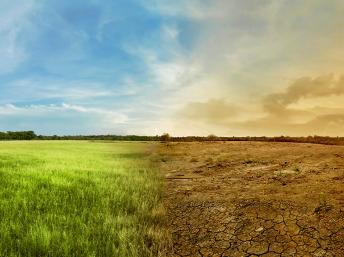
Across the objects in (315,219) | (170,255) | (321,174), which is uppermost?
(321,174)

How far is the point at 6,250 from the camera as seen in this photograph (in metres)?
5.55

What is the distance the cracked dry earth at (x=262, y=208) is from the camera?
5.62 m

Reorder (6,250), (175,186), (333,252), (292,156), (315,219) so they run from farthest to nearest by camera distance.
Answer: (292,156) → (175,186) → (315,219) → (6,250) → (333,252)

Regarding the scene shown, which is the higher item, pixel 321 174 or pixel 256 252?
pixel 321 174

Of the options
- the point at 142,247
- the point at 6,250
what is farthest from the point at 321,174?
the point at 6,250

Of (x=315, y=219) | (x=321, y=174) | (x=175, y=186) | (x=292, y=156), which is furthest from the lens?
(x=292, y=156)

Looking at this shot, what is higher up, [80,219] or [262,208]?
[262,208]

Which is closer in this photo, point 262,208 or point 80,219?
point 262,208

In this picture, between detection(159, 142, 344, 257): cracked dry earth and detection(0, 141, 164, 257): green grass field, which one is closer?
detection(159, 142, 344, 257): cracked dry earth

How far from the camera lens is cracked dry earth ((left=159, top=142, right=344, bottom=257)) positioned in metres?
5.62

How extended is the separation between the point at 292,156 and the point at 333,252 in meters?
6.79

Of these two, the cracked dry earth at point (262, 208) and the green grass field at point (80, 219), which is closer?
the cracked dry earth at point (262, 208)

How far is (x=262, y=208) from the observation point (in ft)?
22.0

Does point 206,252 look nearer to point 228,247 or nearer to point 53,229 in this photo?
point 228,247
